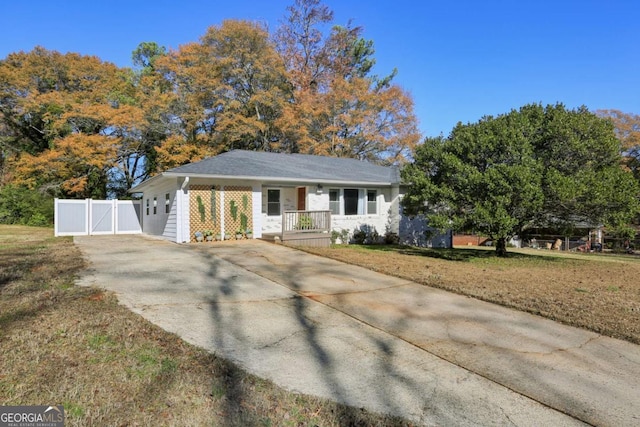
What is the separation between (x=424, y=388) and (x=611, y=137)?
1111 cm

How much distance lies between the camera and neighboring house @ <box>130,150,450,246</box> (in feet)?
43.4

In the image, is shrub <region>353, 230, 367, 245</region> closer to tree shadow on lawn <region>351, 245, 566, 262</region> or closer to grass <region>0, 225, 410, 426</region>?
tree shadow on lawn <region>351, 245, 566, 262</region>

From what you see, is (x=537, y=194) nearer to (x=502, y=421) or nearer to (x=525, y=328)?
(x=525, y=328)

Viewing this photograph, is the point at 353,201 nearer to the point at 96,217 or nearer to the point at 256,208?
the point at 256,208

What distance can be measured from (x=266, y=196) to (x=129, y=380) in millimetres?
12671

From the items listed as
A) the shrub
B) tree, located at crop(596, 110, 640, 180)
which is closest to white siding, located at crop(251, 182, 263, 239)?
the shrub

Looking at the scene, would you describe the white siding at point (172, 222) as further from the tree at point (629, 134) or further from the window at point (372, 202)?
the tree at point (629, 134)

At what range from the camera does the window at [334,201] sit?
53.0 ft

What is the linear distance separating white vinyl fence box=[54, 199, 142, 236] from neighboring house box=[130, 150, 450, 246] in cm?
65

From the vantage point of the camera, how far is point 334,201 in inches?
640

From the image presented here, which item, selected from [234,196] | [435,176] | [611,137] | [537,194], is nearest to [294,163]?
[234,196]

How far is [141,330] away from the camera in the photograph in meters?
3.91

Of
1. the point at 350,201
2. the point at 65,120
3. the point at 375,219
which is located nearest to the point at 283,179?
the point at 350,201

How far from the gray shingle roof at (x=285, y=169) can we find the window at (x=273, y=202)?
1056mm
